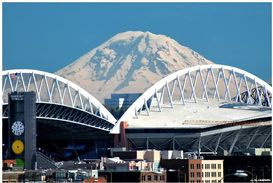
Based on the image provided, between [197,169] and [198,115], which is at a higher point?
[198,115]

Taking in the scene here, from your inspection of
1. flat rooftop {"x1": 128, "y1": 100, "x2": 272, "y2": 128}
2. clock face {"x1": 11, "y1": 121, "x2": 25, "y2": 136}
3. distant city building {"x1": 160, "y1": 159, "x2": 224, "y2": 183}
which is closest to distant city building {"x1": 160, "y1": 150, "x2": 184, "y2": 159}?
distant city building {"x1": 160, "y1": 159, "x2": 224, "y2": 183}

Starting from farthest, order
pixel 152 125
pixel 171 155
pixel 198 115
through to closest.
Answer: pixel 198 115
pixel 152 125
pixel 171 155

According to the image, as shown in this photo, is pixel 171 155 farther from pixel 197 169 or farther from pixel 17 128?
pixel 197 169

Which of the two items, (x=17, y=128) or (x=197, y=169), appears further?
(x=17, y=128)

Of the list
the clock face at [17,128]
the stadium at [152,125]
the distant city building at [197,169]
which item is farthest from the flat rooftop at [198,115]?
→ the distant city building at [197,169]

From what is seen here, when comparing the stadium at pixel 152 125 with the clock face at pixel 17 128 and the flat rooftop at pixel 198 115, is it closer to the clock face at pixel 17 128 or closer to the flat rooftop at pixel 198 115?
the flat rooftop at pixel 198 115

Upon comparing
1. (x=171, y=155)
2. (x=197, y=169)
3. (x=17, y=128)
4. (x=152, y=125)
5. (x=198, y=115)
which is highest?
(x=198, y=115)

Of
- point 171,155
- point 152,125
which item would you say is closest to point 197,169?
point 171,155
